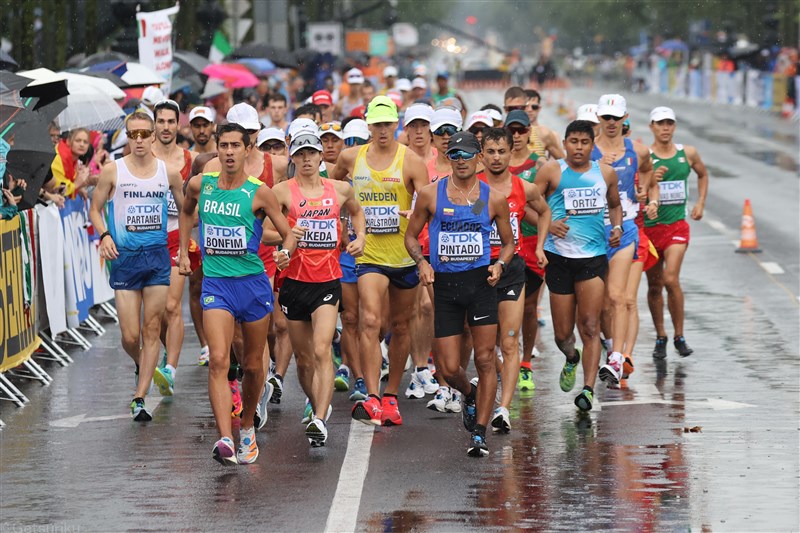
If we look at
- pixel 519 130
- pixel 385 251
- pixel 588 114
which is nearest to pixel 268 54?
pixel 519 130

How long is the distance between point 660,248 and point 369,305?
3706mm

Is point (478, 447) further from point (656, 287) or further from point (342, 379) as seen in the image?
point (656, 287)

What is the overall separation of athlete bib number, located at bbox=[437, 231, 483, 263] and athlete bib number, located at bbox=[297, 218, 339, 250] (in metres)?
0.81

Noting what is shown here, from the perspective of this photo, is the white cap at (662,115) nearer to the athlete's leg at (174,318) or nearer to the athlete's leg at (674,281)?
the athlete's leg at (674,281)

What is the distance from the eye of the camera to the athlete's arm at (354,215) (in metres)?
10.8

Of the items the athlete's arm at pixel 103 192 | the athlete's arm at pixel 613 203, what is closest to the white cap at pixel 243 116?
the athlete's arm at pixel 103 192

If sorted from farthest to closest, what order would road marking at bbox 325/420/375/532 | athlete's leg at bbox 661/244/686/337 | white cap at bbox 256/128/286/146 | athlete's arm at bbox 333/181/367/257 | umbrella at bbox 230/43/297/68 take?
umbrella at bbox 230/43/297/68 < athlete's leg at bbox 661/244/686/337 < white cap at bbox 256/128/286/146 < athlete's arm at bbox 333/181/367/257 < road marking at bbox 325/420/375/532

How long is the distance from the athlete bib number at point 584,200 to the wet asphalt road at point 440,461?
139 cm

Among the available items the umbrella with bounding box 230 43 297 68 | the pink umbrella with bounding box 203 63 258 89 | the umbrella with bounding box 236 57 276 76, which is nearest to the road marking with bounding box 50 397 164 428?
the pink umbrella with bounding box 203 63 258 89

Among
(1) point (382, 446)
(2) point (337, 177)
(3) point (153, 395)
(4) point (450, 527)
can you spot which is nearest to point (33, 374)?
(3) point (153, 395)

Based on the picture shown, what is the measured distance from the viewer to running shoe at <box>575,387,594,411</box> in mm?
11523

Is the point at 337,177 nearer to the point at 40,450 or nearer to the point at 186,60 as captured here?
the point at 40,450

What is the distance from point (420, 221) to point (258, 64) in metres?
22.1

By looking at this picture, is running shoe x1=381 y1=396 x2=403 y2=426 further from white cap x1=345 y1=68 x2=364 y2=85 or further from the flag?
the flag
